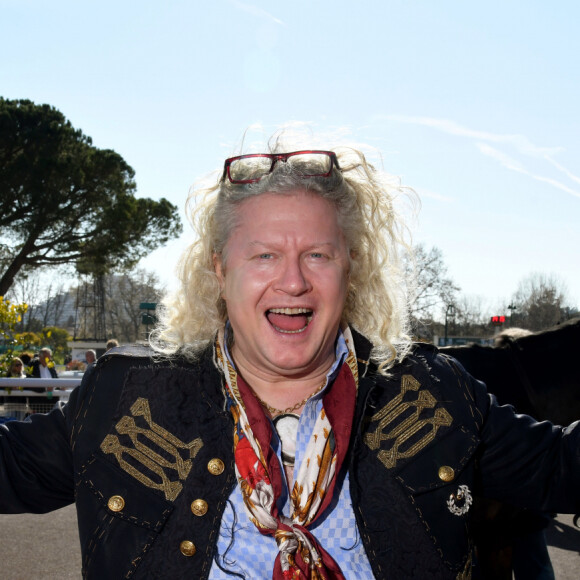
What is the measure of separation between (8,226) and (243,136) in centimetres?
2584

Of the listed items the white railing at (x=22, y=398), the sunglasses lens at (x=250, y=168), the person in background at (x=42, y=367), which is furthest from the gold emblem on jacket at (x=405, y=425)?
the person in background at (x=42, y=367)

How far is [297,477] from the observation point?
196cm

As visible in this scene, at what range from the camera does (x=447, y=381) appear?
7.25 feet

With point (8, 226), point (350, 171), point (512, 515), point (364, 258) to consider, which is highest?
point (8, 226)

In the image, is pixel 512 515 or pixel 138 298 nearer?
pixel 512 515

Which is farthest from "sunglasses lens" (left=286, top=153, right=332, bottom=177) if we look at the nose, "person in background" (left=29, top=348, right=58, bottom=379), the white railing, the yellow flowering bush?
"person in background" (left=29, top=348, right=58, bottom=379)

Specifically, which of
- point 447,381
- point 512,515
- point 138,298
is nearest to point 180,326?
point 447,381

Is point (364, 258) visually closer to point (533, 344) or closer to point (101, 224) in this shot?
point (533, 344)

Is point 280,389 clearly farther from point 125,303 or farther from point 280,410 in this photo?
point 125,303

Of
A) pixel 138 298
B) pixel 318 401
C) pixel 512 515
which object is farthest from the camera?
pixel 138 298

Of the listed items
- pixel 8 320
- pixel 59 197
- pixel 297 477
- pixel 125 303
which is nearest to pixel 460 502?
pixel 297 477

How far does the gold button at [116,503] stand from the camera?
187cm

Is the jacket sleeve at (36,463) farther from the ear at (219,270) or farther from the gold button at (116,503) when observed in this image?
the ear at (219,270)

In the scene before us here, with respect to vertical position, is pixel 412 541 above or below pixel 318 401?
below
